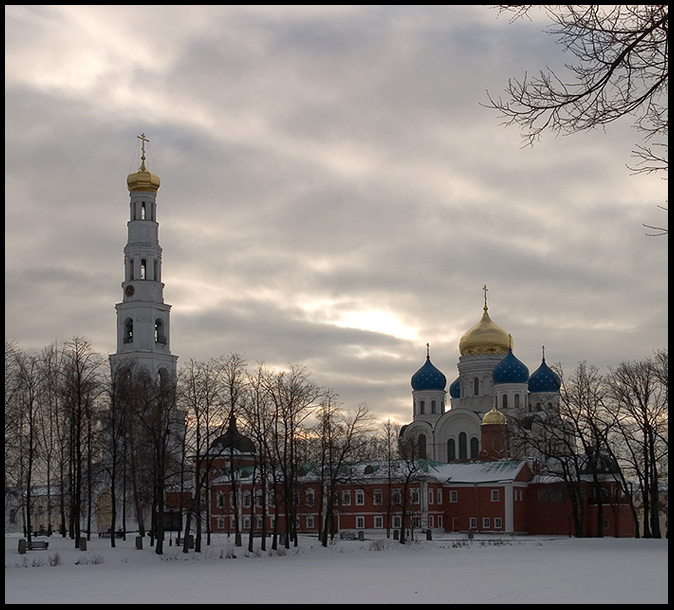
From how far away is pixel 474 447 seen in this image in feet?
290

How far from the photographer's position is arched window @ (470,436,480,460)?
88250 millimetres

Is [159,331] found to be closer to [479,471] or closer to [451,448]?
[479,471]

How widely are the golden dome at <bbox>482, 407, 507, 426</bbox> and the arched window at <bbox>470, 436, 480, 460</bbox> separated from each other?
166 inches

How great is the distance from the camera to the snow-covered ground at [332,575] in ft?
74.5

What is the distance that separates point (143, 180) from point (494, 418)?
112 feet

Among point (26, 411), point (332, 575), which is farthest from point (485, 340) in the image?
point (332, 575)

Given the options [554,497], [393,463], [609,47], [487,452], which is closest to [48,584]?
[609,47]

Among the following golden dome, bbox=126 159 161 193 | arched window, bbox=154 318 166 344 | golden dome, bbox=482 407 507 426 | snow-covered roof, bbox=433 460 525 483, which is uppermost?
golden dome, bbox=126 159 161 193

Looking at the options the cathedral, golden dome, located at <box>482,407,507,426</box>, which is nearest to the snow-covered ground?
golden dome, located at <box>482,407,507,426</box>

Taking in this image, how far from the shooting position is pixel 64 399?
159ft

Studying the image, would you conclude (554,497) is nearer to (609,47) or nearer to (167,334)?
(167,334)

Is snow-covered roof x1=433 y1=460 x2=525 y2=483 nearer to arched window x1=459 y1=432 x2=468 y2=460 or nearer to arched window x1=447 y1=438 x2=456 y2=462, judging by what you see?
arched window x1=459 y1=432 x2=468 y2=460

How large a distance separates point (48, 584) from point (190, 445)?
685 inches

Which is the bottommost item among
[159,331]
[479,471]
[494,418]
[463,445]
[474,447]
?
[479,471]
